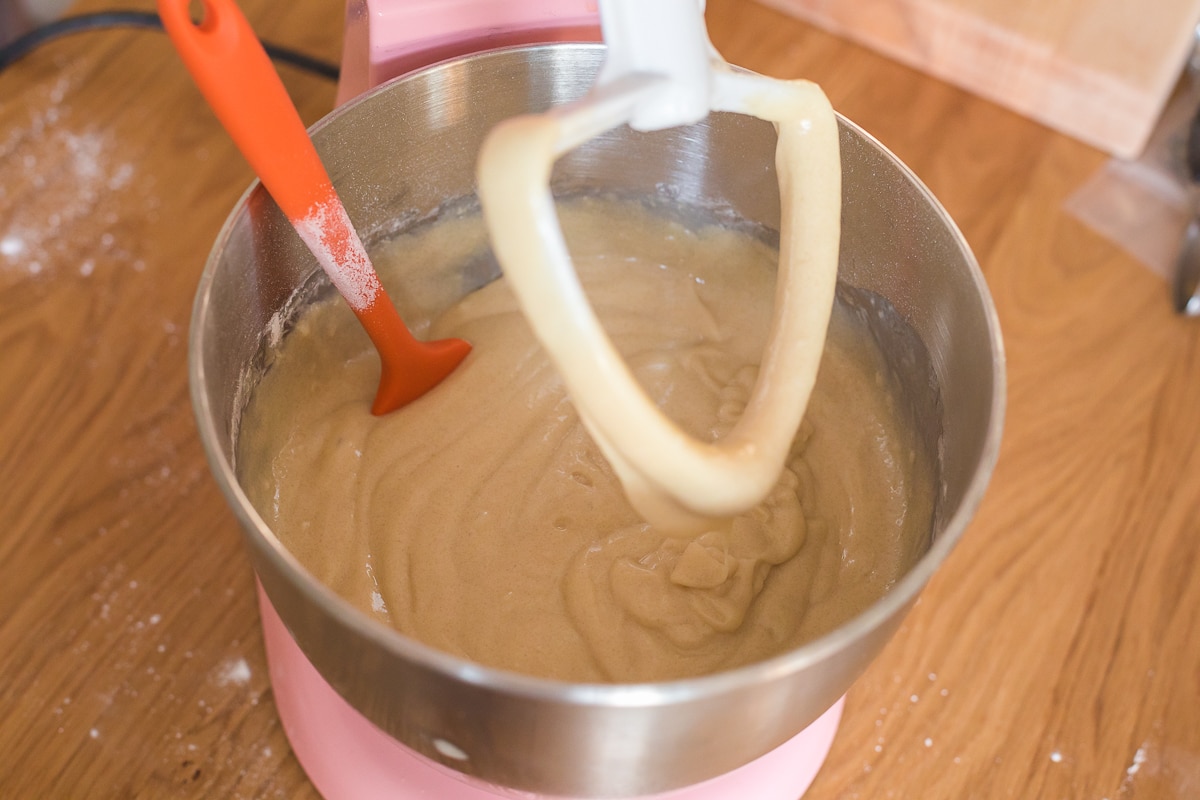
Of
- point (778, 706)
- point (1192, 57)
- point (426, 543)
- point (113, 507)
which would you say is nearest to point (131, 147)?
point (113, 507)

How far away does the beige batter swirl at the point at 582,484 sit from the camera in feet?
1.85

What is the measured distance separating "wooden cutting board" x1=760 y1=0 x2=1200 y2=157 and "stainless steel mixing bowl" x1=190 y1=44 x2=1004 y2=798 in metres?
0.35

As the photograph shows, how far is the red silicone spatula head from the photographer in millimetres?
Answer: 460

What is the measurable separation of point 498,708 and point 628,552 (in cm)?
21

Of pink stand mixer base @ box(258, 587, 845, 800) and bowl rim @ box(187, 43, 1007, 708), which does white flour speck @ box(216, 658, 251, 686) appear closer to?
pink stand mixer base @ box(258, 587, 845, 800)

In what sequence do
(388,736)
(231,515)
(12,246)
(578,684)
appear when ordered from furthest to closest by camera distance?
(12,246) → (231,515) → (388,736) → (578,684)

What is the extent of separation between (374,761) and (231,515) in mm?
188

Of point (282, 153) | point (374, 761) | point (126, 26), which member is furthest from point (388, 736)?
point (126, 26)

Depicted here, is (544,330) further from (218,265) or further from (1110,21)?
(1110,21)

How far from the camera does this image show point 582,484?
0.62 metres

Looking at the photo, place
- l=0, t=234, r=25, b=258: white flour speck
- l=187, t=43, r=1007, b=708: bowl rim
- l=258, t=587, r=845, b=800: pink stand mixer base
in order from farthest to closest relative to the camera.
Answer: l=0, t=234, r=25, b=258: white flour speck, l=258, t=587, r=845, b=800: pink stand mixer base, l=187, t=43, r=1007, b=708: bowl rim

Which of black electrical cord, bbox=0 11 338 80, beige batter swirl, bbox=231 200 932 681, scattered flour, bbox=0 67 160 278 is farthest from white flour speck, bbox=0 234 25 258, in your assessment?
beige batter swirl, bbox=231 200 932 681

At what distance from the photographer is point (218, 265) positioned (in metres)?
0.49

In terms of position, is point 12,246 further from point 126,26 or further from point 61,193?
point 126,26
